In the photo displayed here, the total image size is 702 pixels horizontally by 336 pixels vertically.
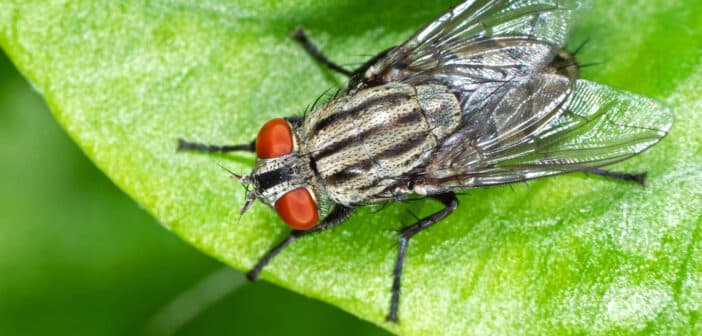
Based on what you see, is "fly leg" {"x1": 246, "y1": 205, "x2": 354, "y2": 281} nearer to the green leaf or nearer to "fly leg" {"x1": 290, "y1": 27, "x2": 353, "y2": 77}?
the green leaf

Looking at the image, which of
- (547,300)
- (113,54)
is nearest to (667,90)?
(547,300)

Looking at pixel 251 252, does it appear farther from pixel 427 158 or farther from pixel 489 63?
pixel 489 63

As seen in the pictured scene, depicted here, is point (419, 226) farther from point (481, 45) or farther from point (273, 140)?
point (481, 45)

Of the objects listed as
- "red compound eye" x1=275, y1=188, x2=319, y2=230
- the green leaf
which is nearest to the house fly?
"red compound eye" x1=275, y1=188, x2=319, y2=230

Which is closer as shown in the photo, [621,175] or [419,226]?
[621,175]

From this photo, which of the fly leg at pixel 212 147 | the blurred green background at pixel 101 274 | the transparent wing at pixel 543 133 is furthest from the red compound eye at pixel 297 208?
the blurred green background at pixel 101 274

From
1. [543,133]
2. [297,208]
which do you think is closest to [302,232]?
[297,208]
